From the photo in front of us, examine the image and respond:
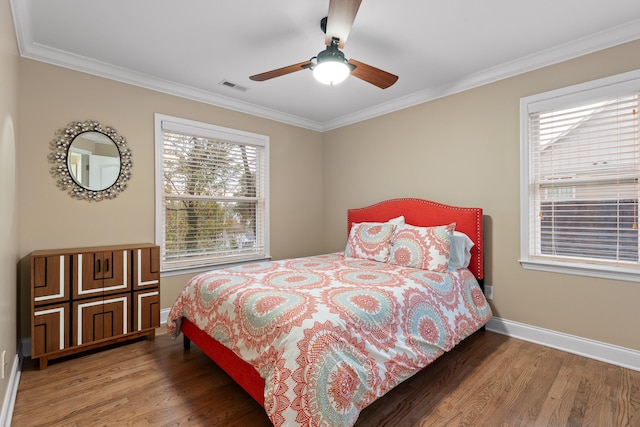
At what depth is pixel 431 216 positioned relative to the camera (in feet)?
10.9

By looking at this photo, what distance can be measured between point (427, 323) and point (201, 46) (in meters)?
2.69

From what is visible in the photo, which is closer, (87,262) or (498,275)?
(87,262)

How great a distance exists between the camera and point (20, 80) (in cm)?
248

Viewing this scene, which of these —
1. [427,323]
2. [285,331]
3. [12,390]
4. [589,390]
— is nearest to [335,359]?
[285,331]

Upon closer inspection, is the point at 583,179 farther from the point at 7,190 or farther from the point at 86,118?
the point at 86,118

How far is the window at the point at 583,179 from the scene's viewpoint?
92.4 inches

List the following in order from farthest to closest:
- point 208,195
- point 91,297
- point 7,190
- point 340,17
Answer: point 208,195 → point 91,297 → point 7,190 → point 340,17

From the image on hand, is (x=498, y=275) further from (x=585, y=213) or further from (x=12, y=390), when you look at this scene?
(x=12, y=390)

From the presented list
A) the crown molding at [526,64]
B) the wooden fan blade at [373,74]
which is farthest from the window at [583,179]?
the wooden fan blade at [373,74]

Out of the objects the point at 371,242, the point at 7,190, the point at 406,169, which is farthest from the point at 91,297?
the point at 406,169

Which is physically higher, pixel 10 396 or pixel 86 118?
pixel 86 118

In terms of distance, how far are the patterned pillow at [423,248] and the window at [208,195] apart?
181cm

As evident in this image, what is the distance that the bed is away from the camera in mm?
1454

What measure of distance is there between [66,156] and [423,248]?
124 inches
